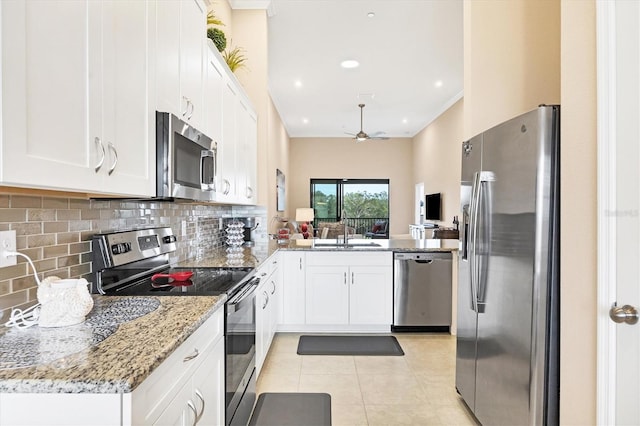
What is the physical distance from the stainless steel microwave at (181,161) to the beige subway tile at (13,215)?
469 mm

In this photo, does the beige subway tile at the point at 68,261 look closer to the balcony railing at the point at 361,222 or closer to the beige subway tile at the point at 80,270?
the beige subway tile at the point at 80,270

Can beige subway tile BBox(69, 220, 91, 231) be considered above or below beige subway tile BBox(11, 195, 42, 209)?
below

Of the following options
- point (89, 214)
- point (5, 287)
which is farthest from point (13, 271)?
point (89, 214)

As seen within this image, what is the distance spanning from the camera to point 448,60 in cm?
493

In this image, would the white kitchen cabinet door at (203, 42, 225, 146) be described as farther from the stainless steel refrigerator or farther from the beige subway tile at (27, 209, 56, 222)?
the stainless steel refrigerator

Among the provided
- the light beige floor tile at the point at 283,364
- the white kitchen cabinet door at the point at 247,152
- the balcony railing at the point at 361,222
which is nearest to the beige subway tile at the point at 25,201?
the white kitchen cabinet door at the point at 247,152

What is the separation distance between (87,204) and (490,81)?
2.44m

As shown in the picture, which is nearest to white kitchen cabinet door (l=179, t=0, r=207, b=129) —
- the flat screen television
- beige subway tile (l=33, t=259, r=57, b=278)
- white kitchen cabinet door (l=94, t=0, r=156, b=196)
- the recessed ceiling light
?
white kitchen cabinet door (l=94, t=0, r=156, b=196)

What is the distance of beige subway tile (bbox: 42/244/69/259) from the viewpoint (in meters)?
1.35

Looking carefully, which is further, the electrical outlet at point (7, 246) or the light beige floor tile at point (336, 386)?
the light beige floor tile at point (336, 386)

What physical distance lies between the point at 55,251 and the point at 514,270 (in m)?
1.94

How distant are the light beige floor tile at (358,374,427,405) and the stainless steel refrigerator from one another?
0.39m

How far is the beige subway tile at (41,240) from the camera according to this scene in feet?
4.20

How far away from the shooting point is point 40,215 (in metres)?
1.32
